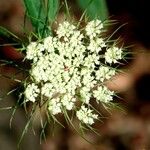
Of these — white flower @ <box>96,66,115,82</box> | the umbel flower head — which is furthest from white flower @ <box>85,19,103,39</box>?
white flower @ <box>96,66,115,82</box>

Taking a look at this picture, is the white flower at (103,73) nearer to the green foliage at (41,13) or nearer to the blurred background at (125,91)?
the green foliage at (41,13)

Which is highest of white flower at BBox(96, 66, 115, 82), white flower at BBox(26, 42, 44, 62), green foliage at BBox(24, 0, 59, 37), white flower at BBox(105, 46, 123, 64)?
green foliage at BBox(24, 0, 59, 37)

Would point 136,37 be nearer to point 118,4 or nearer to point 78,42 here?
point 118,4

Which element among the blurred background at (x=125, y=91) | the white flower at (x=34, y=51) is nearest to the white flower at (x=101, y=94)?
the white flower at (x=34, y=51)

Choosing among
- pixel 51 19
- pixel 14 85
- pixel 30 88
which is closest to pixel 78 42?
pixel 51 19

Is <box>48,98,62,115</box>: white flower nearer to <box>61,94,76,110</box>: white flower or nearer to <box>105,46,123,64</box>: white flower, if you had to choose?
<box>61,94,76,110</box>: white flower

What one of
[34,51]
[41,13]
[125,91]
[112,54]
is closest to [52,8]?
[41,13]
